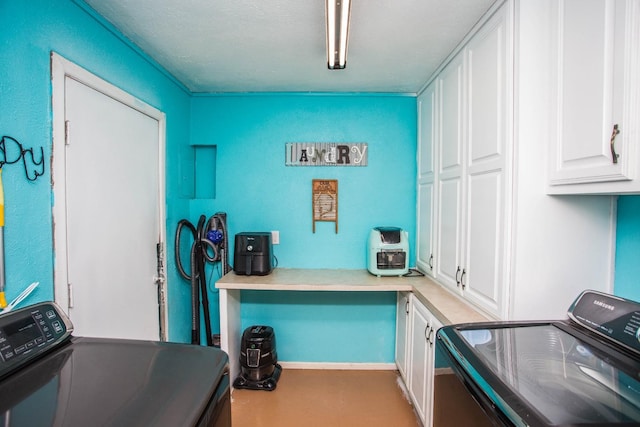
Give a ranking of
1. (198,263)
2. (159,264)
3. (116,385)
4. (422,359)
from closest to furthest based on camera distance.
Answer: (116,385)
(422,359)
(159,264)
(198,263)

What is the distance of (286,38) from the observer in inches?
65.7

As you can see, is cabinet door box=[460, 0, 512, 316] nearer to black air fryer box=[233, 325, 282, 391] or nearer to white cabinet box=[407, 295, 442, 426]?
white cabinet box=[407, 295, 442, 426]

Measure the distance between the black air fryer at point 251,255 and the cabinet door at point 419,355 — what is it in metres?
1.16

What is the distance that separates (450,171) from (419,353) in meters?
1.21

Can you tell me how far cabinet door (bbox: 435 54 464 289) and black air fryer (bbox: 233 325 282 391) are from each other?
1405 mm

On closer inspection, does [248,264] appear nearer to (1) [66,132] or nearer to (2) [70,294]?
(2) [70,294]

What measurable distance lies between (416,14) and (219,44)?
1138 mm

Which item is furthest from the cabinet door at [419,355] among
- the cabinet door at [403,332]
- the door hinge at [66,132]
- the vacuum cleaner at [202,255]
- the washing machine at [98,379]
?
the door hinge at [66,132]

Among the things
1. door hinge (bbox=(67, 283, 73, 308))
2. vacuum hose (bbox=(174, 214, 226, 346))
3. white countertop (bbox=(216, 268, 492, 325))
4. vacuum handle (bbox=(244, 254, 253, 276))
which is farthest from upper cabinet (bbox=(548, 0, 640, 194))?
vacuum hose (bbox=(174, 214, 226, 346))

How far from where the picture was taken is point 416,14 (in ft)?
4.78

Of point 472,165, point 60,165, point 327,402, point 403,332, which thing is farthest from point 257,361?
point 472,165

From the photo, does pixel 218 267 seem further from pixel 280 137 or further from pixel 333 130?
pixel 333 130

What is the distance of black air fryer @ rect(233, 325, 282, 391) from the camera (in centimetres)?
221

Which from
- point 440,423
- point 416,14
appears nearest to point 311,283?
point 440,423
